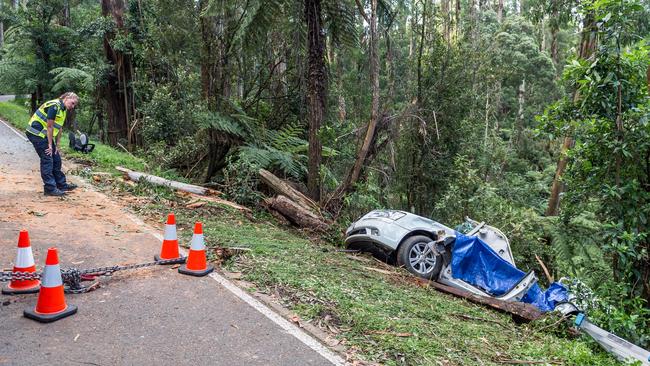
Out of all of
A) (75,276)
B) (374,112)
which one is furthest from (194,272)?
(374,112)

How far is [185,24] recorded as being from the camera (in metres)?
15.9

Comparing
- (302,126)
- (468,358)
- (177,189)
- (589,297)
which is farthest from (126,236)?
(302,126)

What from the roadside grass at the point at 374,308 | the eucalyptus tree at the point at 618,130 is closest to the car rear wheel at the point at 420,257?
the roadside grass at the point at 374,308

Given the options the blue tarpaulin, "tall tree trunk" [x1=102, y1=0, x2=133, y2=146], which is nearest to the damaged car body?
the blue tarpaulin

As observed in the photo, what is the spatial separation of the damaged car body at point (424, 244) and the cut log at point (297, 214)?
3.27 feet

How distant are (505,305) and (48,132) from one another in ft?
25.3

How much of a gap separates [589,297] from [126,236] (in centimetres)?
632

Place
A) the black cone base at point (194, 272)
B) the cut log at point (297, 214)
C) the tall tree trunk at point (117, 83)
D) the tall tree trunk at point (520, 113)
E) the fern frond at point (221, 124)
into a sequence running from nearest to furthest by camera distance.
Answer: the black cone base at point (194, 272) < the cut log at point (297, 214) < the fern frond at point (221, 124) < the tall tree trunk at point (117, 83) < the tall tree trunk at point (520, 113)

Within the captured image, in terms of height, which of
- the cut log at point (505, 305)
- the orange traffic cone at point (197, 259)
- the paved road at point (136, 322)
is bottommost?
the cut log at point (505, 305)

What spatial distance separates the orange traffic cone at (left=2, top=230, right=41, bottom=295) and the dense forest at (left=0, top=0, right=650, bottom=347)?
5558mm

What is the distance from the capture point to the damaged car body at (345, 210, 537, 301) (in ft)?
24.1

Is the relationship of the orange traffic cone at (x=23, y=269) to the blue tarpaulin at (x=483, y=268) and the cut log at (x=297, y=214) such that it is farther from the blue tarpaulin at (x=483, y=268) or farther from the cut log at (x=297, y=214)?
the blue tarpaulin at (x=483, y=268)

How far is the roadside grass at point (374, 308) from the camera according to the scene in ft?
13.7

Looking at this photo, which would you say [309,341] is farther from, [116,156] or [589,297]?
[116,156]
